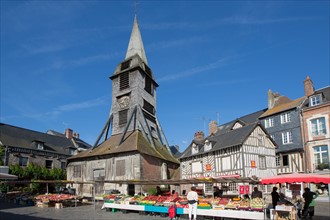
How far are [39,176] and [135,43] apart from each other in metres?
17.4

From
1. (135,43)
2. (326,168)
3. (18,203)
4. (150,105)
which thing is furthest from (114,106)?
(326,168)

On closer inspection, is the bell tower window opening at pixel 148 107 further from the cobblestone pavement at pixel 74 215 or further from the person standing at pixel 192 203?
the person standing at pixel 192 203

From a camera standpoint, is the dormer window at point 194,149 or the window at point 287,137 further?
the window at point 287,137

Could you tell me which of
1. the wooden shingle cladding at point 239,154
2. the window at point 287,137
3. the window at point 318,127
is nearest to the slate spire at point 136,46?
the wooden shingle cladding at point 239,154

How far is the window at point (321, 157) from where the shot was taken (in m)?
21.3

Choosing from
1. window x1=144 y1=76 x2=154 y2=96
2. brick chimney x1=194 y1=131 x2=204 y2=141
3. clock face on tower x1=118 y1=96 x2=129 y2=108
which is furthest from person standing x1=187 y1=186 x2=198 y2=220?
window x1=144 y1=76 x2=154 y2=96

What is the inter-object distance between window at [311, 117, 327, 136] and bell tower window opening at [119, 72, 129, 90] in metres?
17.1

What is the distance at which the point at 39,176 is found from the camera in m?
28.9

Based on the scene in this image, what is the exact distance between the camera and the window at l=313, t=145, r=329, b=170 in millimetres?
21281

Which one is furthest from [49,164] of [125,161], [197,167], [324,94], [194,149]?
[324,94]

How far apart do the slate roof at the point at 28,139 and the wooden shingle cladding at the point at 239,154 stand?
18528mm

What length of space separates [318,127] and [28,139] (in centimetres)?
2920

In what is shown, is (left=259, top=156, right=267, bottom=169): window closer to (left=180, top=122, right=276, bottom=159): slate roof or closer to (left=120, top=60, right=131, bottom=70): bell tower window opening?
(left=180, top=122, right=276, bottom=159): slate roof

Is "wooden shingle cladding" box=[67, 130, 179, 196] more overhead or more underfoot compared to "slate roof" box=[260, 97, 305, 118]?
more underfoot
